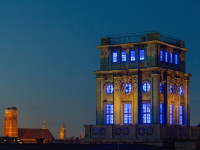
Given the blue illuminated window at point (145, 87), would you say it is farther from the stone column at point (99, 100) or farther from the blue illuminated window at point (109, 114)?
the stone column at point (99, 100)

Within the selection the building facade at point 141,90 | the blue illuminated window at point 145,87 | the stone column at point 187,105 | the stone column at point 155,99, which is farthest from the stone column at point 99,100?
the stone column at point 187,105

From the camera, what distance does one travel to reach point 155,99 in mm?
68312

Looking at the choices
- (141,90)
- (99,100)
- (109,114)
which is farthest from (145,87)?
(99,100)

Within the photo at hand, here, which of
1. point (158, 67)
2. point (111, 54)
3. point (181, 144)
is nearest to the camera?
point (181, 144)

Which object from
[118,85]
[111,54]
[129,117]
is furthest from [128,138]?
[111,54]

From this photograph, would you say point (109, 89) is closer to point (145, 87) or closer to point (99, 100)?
point (99, 100)

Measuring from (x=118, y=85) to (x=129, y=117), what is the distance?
4611mm

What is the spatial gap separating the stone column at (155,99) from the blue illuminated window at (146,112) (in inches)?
38.7

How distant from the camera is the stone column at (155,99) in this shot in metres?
67.8

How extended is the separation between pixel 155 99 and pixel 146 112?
7.28ft

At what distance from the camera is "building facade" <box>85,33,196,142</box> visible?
6875 cm

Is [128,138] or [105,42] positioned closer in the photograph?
[128,138]

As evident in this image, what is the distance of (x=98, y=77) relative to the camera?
243 feet

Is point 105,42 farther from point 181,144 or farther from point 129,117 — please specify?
point 181,144
